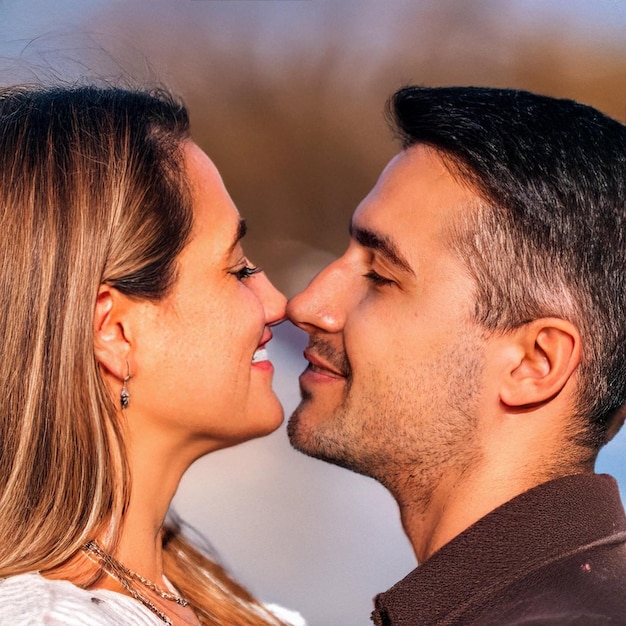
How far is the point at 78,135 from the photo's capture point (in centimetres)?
194

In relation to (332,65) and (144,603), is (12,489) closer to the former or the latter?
(144,603)

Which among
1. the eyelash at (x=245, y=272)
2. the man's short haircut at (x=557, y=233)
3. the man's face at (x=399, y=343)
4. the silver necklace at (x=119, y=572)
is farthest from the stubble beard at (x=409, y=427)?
Answer: the silver necklace at (x=119, y=572)

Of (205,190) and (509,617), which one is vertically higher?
(205,190)

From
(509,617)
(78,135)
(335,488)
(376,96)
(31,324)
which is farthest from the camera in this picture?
(376,96)

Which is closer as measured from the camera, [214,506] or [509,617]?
[509,617]

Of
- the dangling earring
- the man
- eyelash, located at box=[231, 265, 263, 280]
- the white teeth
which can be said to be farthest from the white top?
eyelash, located at box=[231, 265, 263, 280]

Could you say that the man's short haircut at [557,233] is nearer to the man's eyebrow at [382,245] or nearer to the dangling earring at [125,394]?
the man's eyebrow at [382,245]

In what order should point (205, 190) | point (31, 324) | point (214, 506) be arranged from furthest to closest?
point (214, 506) < point (205, 190) < point (31, 324)

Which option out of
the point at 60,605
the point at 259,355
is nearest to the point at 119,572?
the point at 60,605

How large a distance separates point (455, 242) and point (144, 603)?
97 cm

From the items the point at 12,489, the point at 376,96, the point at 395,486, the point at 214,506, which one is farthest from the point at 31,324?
the point at 376,96

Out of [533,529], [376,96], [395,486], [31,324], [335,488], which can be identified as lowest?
[533,529]

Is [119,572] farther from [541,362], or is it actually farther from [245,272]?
[541,362]

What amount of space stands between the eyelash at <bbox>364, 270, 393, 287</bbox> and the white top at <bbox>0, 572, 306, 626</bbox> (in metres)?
0.86
